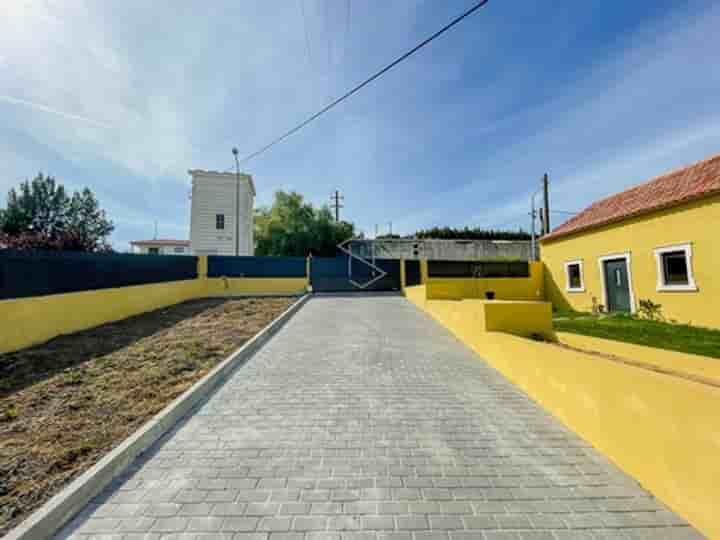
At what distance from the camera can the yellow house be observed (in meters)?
7.99

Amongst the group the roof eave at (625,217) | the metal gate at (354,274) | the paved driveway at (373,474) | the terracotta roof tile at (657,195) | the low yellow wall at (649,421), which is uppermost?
the terracotta roof tile at (657,195)

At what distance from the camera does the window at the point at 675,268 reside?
27.4ft

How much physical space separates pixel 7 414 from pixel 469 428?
208 inches

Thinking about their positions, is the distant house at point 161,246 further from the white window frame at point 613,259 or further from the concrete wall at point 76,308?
the white window frame at point 613,259

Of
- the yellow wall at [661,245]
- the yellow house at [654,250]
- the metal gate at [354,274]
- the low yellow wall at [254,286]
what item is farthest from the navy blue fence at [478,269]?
the low yellow wall at [254,286]

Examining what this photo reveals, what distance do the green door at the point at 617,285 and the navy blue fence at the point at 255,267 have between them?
13.6m

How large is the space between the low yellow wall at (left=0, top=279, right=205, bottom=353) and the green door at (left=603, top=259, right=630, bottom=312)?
1667 centimetres

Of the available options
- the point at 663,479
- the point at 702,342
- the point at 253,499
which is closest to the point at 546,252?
the point at 702,342

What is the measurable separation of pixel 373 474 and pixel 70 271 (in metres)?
8.92

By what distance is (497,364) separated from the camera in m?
5.02

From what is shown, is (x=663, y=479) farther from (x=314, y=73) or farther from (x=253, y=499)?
(x=314, y=73)

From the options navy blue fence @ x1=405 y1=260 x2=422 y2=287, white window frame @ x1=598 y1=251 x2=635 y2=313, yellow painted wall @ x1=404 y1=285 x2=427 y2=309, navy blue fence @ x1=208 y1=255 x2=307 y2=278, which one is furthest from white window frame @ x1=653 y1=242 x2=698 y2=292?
navy blue fence @ x1=208 y1=255 x2=307 y2=278

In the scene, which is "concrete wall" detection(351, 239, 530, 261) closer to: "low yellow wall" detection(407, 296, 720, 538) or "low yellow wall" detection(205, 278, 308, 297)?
"low yellow wall" detection(205, 278, 308, 297)

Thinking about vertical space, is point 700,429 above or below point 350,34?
below
